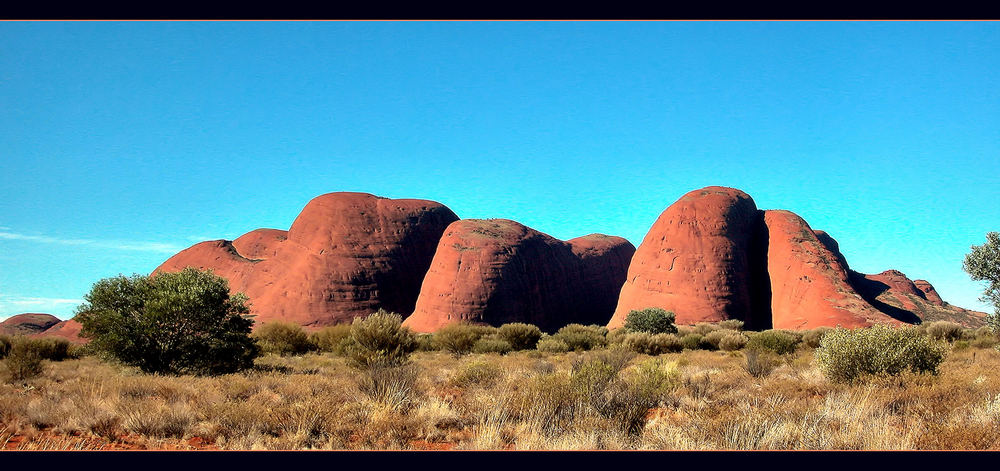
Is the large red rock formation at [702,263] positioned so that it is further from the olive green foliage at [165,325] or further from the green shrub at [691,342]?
the olive green foliage at [165,325]

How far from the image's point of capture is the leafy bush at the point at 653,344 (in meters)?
24.7

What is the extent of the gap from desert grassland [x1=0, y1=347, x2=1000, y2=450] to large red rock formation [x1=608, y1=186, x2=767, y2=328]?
1289 inches

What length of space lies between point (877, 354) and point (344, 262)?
1722 inches

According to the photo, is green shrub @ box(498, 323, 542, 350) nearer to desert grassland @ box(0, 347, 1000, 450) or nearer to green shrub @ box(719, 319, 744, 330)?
green shrub @ box(719, 319, 744, 330)

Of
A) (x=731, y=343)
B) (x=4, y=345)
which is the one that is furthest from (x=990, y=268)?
(x=4, y=345)

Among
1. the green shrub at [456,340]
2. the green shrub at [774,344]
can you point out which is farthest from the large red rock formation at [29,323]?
the green shrub at [774,344]

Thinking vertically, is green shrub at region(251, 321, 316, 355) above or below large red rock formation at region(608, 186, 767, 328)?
below

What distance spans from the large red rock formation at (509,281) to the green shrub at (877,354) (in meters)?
34.2

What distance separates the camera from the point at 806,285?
40.3 m

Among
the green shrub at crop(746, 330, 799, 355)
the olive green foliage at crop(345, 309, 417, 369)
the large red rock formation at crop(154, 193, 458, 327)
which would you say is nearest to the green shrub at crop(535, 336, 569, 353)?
the green shrub at crop(746, 330, 799, 355)

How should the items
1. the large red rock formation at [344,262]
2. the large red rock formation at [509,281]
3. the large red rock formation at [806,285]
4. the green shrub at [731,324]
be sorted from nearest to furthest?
the large red rock formation at [806,285], the green shrub at [731,324], the large red rock formation at [509,281], the large red rock formation at [344,262]

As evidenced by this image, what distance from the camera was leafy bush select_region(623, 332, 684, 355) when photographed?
972 inches

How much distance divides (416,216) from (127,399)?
4637cm
